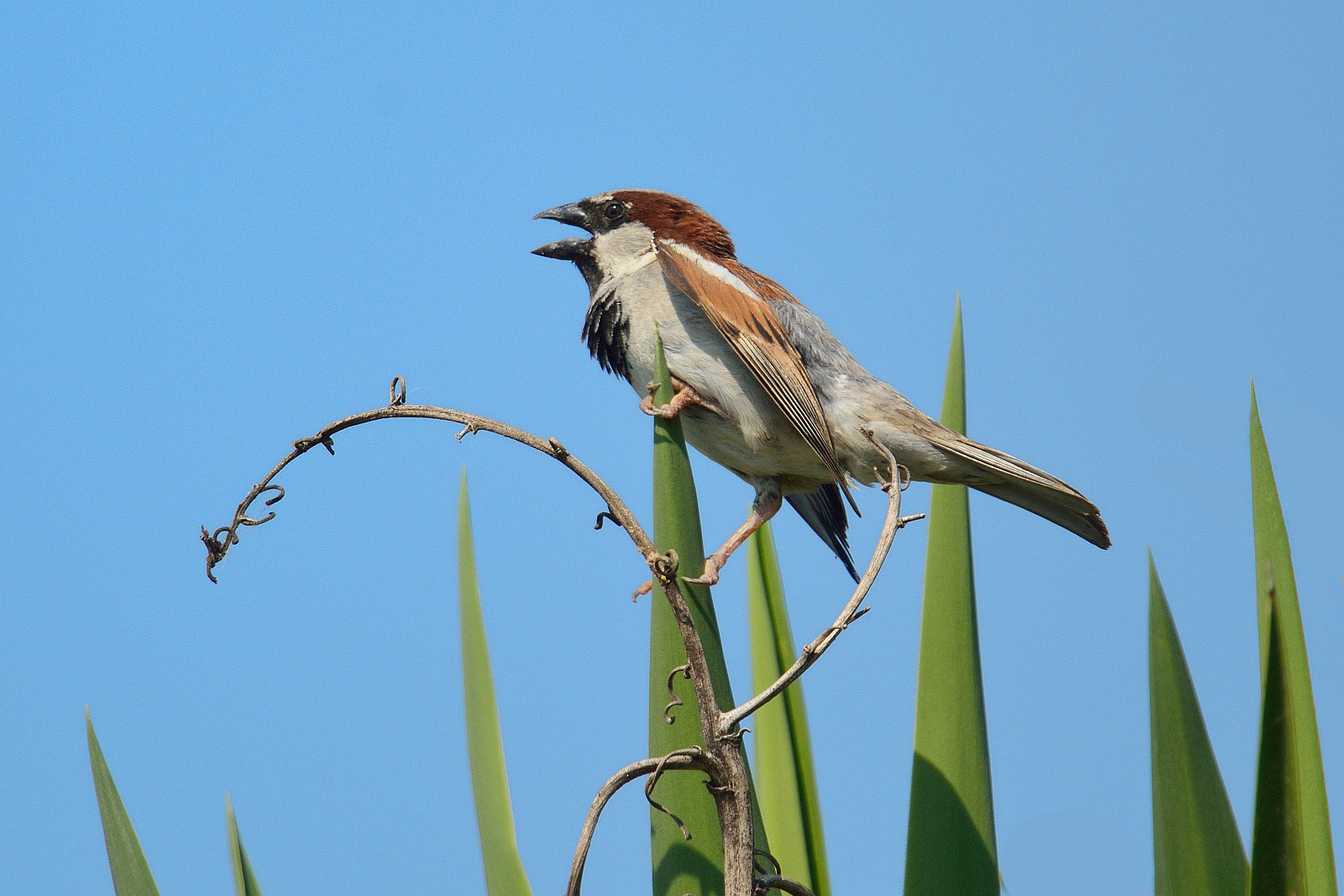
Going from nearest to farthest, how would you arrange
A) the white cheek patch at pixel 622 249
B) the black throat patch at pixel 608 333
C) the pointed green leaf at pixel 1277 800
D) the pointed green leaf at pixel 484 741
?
the pointed green leaf at pixel 1277 800 → the pointed green leaf at pixel 484 741 → the black throat patch at pixel 608 333 → the white cheek patch at pixel 622 249

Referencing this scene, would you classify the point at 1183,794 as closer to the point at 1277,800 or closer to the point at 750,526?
the point at 1277,800

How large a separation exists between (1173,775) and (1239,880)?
0.62 ft

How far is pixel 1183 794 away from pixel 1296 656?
37cm

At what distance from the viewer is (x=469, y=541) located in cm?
223

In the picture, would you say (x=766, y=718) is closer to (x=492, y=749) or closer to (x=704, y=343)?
(x=492, y=749)

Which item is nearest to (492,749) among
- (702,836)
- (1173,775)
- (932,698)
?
(702,836)

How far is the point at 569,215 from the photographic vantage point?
9.73 feet

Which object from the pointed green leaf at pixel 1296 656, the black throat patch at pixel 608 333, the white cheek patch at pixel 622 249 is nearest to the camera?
the pointed green leaf at pixel 1296 656

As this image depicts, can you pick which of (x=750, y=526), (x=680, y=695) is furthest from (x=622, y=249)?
(x=680, y=695)

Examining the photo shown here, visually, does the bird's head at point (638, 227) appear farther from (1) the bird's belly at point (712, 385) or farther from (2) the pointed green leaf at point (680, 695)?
(2) the pointed green leaf at point (680, 695)

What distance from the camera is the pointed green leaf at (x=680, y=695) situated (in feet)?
5.01

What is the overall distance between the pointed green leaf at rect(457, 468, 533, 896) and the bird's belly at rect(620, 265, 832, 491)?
0.59m

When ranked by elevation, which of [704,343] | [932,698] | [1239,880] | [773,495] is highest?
[704,343]

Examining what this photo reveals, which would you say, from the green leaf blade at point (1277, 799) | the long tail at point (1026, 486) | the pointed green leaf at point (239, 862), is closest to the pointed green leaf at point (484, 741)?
the pointed green leaf at point (239, 862)
